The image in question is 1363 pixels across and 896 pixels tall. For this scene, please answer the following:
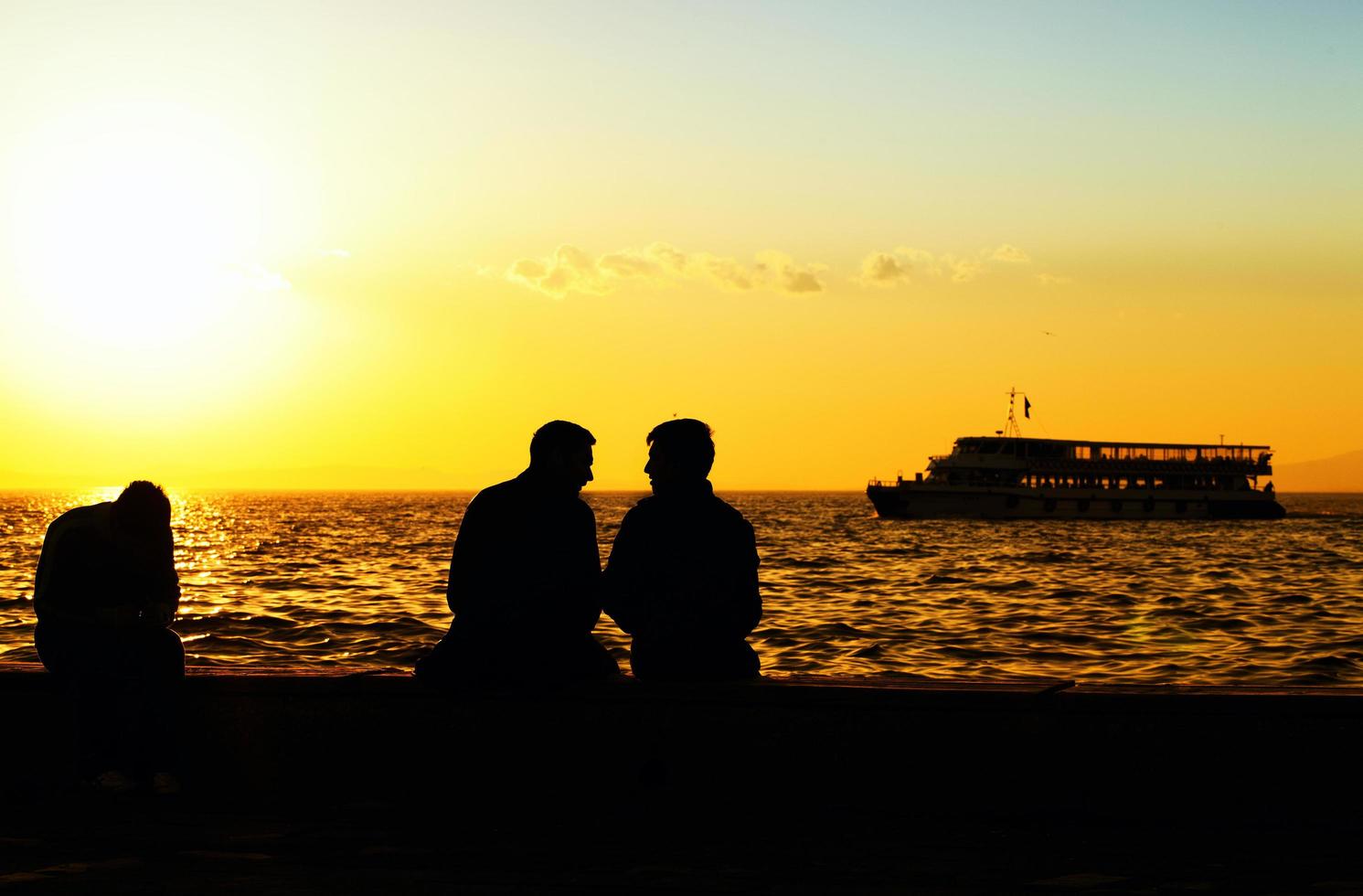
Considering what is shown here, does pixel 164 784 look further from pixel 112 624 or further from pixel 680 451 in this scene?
pixel 680 451

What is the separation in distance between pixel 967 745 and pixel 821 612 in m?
15.4

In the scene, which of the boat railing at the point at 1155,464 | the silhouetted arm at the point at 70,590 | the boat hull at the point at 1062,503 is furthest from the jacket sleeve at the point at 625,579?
the boat railing at the point at 1155,464

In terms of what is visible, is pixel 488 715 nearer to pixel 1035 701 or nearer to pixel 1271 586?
pixel 1035 701

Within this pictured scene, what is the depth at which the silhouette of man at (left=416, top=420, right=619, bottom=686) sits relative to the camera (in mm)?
5555

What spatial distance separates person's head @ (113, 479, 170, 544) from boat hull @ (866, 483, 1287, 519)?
3166 inches

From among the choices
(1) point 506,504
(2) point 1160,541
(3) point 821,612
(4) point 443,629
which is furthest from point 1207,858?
(2) point 1160,541

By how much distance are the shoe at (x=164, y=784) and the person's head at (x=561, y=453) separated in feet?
6.31

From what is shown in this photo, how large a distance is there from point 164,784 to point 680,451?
96.2 inches

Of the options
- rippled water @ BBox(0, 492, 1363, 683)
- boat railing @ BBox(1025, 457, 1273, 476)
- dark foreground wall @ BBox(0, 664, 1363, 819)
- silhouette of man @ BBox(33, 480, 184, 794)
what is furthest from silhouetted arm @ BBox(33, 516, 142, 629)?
boat railing @ BBox(1025, 457, 1273, 476)

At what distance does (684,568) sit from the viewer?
5.69m

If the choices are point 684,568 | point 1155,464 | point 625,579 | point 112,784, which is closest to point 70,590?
point 112,784

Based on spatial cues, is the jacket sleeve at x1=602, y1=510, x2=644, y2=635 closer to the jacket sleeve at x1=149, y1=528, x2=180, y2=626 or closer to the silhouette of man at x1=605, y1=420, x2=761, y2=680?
the silhouette of man at x1=605, y1=420, x2=761, y2=680

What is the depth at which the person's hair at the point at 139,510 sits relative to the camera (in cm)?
573

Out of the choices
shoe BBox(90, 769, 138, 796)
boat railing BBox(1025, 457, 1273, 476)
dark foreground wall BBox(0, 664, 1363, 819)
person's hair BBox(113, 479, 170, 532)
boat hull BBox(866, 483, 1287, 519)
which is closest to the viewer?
dark foreground wall BBox(0, 664, 1363, 819)
